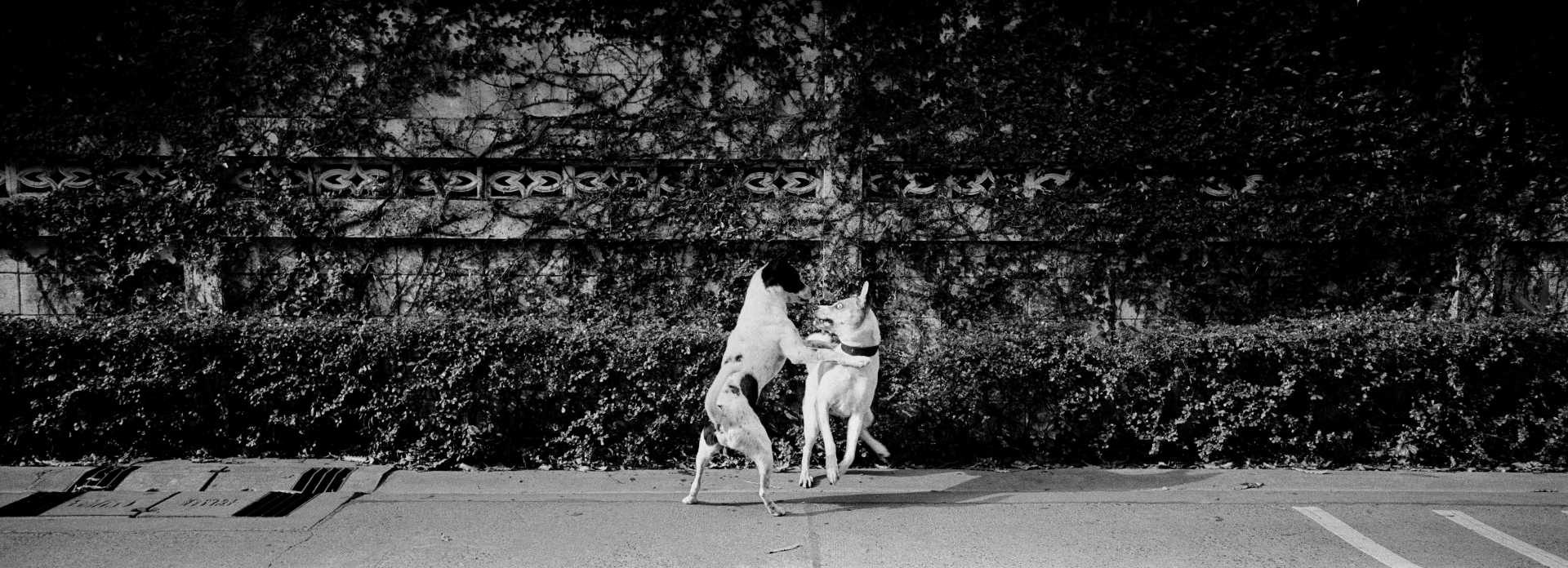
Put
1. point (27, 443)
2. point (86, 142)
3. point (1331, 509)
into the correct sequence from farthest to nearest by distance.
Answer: point (86, 142) → point (27, 443) → point (1331, 509)

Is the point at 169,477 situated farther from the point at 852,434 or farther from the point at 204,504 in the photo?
the point at 852,434

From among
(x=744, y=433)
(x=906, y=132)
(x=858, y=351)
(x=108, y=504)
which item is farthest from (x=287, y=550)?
(x=906, y=132)

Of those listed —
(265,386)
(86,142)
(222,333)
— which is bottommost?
(265,386)

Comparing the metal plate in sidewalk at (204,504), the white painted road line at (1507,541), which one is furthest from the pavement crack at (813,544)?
the white painted road line at (1507,541)

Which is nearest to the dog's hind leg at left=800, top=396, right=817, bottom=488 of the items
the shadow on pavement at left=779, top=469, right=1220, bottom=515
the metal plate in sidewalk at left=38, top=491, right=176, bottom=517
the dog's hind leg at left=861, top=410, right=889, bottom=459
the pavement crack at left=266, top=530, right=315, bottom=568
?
the shadow on pavement at left=779, top=469, right=1220, bottom=515

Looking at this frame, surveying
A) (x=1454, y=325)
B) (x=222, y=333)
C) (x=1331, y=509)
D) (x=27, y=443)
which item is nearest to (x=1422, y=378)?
(x=1454, y=325)

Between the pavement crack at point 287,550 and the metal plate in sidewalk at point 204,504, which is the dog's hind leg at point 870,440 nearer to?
the pavement crack at point 287,550

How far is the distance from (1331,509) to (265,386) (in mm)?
6558

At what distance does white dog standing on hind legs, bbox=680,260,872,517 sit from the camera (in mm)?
4340

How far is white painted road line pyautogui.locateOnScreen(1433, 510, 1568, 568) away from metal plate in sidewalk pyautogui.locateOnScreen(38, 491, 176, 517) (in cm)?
707

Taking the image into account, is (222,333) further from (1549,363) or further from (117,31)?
(1549,363)

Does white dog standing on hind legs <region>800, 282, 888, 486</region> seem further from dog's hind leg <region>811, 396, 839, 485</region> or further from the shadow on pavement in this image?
the shadow on pavement

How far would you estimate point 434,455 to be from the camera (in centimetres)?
556

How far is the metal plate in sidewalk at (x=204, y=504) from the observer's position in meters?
4.58
